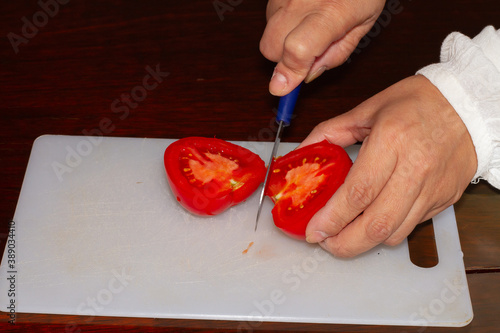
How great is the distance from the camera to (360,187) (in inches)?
62.8

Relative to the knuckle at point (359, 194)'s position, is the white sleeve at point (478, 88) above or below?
above

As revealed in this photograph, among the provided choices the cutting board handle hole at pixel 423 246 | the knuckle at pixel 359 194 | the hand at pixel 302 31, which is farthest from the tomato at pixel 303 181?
the cutting board handle hole at pixel 423 246

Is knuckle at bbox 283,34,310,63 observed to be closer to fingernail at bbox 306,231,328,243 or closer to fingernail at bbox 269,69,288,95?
fingernail at bbox 269,69,288,95

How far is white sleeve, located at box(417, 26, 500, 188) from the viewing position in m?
1.67

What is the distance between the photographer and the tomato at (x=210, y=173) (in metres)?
1.82

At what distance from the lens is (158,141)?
2.05 metres

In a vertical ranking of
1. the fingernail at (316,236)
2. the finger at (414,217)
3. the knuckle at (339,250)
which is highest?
the finger at (414,217)

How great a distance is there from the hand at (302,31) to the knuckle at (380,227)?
439 mm

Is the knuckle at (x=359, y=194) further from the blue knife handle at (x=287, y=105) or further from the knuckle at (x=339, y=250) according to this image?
the blue knife handle at (x=287, y=105)

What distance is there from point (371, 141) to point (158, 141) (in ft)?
2.60

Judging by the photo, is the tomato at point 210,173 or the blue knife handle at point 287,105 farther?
the tomato at point 210,173

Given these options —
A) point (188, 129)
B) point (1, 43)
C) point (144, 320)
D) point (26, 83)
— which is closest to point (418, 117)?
point (188, 129)

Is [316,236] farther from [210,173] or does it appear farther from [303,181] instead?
[210,173]

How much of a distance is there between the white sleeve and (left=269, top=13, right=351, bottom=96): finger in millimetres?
344
